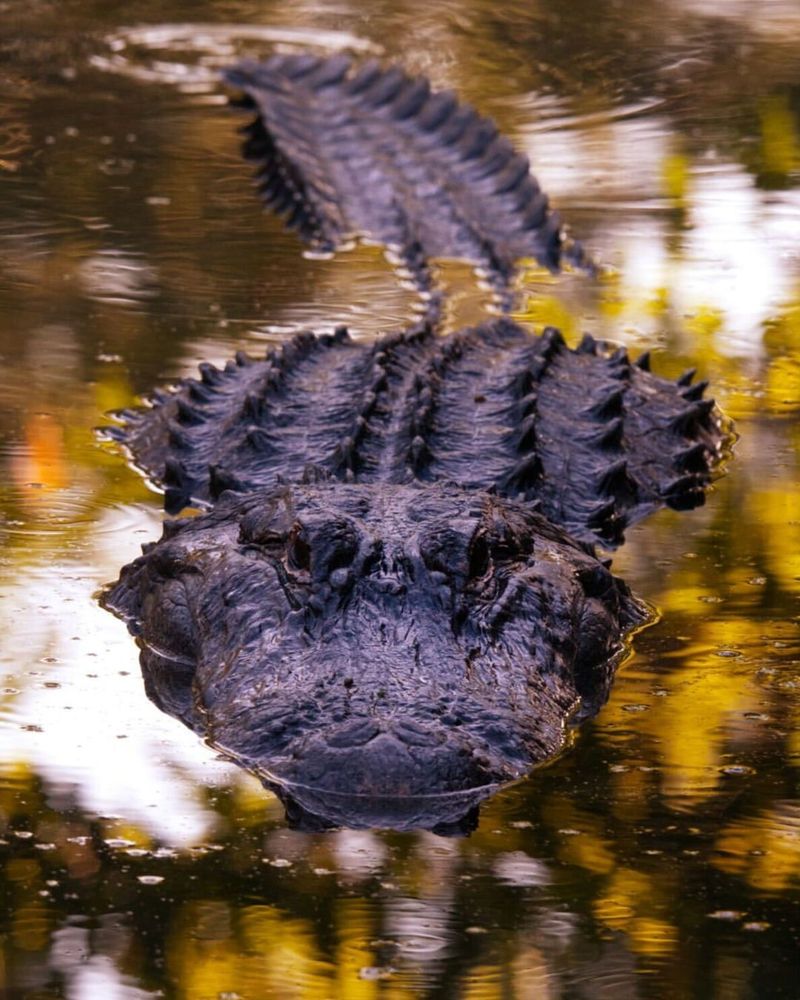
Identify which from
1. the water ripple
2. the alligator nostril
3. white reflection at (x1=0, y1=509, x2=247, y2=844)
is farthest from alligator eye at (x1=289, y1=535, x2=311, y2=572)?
the water ripple

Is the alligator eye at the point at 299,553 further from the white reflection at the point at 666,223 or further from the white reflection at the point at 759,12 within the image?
the white reflection at the point at 759,12

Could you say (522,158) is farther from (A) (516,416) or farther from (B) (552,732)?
(B) (552,732)

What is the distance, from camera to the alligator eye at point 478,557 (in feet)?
16.8

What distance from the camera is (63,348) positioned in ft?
27.3

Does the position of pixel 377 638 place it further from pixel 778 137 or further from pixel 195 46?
pixel 195 46

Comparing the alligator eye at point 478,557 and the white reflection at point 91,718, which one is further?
the alligator eye at point 478,557

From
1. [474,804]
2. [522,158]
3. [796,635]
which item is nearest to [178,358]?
[522,158]

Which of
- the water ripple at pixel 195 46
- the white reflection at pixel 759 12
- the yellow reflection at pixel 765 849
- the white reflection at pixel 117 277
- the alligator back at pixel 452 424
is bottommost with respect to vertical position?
the white reflection at pixel 759 12

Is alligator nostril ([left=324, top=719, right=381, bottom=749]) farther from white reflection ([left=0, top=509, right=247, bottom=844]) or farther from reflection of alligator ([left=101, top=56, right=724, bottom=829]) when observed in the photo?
white reflection ([left=0, top=509, right=247, bottom=844])

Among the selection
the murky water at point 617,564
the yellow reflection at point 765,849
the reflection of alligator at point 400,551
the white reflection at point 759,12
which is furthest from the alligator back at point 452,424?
the white reflection at point 759,12

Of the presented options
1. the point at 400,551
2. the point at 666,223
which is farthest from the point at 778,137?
the point at 400,551

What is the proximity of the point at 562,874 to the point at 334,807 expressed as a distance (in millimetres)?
489

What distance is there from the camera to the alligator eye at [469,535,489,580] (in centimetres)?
512

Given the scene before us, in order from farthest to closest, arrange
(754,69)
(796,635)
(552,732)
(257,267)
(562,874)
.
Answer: (754,69)
(257,267)
(796,635)
(552,732)
(562,874)
